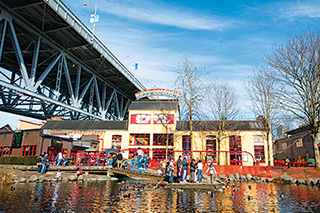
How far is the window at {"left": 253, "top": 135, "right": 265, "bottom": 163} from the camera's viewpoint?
3578 centimetres

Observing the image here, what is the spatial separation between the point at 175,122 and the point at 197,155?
665 cm

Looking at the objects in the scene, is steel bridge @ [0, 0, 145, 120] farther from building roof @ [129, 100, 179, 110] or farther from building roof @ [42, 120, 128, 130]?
building roof @ [129, 100, 179, 110]

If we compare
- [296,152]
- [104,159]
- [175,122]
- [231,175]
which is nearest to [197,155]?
[175,122]

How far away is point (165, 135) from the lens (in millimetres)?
38812

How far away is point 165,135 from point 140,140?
4.30 metres

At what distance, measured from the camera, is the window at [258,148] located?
117ft

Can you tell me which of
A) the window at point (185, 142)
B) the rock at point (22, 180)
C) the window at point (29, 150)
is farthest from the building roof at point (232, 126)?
the rock at point (22, 180)

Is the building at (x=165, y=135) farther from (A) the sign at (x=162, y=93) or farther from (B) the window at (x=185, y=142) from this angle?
(A) the sign at (x=162, y=93)

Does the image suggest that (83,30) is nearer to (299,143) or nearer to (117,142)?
(117,142)

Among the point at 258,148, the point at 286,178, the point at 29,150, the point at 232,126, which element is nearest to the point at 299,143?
the point at 258,148

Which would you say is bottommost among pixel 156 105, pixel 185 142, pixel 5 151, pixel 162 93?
pixel 5 151

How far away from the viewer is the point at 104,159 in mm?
28203

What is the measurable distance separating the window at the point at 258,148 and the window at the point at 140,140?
16.9 meters

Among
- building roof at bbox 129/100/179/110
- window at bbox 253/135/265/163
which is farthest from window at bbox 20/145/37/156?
window at bbox 253/135/265/163
